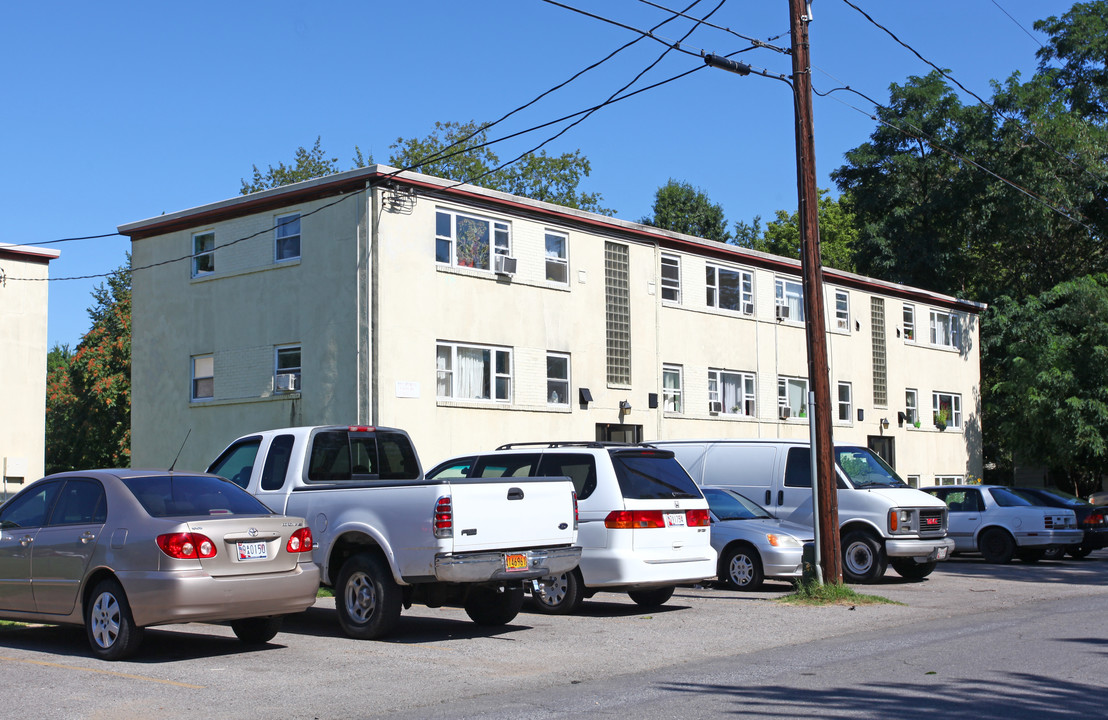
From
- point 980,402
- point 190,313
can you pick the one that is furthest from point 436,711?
point 980,402

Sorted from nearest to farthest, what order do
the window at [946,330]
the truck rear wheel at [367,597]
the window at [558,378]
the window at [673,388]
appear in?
1. the truck rear wheel at [367,597]
2. the window at [558,378]
3. the window at [673,388]
4. the window at [946,330]

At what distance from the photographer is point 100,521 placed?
997cm

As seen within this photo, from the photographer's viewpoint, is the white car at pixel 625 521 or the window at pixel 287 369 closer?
the white car at pixel 625 521

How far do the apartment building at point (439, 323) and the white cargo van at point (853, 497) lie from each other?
275 inches

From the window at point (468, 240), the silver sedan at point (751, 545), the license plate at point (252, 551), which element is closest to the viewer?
the license plate at point (252, 551)

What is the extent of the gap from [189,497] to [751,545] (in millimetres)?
8879

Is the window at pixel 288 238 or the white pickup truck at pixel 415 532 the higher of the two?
the window at pixel 288 238

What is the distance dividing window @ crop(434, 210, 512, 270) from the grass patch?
1251 centimetres

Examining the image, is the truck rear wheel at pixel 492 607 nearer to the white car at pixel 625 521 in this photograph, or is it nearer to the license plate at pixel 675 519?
the white car at pixel 625 521

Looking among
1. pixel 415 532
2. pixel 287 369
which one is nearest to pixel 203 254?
pixel 287 369

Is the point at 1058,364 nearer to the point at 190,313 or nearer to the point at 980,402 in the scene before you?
the point at 980,402

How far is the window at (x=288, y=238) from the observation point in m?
25.5

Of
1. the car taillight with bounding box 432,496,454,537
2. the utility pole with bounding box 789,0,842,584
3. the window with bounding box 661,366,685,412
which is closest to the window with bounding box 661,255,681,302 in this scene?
the window with bounding box 661,366,685,412

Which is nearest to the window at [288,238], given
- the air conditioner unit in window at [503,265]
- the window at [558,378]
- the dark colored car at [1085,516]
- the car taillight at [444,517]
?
the air conditioner unit in window at [503,265]
